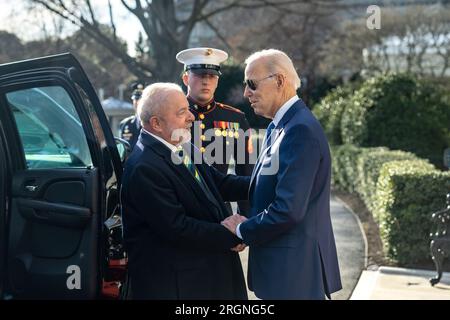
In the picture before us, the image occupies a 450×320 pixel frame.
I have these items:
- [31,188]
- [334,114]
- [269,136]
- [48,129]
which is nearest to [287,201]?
[269,136]

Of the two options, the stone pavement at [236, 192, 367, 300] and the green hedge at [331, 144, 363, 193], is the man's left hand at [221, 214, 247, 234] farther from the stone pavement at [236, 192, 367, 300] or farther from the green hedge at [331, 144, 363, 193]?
the green hedge at [331, 144, 363, 193]

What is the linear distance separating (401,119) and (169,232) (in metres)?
9.27

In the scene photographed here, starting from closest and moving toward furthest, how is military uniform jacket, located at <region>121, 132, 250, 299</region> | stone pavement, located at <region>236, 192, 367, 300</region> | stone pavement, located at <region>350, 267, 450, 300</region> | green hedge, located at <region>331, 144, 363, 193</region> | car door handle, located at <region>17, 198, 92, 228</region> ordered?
military uniform jacket, located at <region>121, 132, 250, 299</region>
car door handle, located at <region>17, 198, 92, 228</region>
stone pavement, located at <region>350, 267, 450, 300</region>
stone pavement, located at <region>236, 192, 367, 300</region>
green hedge, located at <region>331, 144, 363, 193</region>

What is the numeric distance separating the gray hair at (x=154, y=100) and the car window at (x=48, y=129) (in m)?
0.41

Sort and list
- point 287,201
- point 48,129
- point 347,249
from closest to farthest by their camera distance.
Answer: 1. point 287,201
2. point 48,129
3. point 347,249

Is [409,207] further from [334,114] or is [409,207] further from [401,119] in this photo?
[334,114]

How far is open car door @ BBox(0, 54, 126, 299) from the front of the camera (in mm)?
2951

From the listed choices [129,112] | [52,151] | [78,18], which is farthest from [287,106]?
[129,112]

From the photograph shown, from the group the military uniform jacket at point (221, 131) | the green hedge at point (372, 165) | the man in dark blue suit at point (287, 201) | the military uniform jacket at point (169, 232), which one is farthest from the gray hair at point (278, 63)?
the green hedge at point (372, 165)

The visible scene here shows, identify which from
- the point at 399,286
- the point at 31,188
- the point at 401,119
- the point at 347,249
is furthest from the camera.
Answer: the point at 401,119

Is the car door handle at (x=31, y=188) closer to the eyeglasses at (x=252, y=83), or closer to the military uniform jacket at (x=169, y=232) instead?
the military uniform jacket at (x=169, y=232)

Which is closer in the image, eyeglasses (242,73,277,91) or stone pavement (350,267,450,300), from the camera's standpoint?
eyeglasses (242,73,277,91)

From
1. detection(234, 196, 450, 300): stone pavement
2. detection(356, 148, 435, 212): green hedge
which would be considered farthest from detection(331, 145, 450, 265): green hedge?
detection(356, 148, 435, 212): green hedge

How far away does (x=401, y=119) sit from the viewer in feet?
37.5
